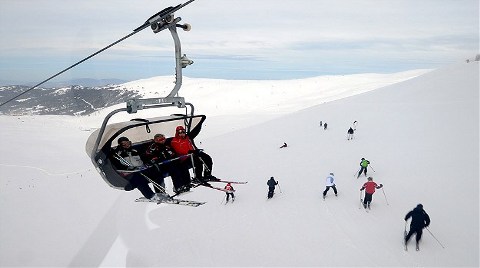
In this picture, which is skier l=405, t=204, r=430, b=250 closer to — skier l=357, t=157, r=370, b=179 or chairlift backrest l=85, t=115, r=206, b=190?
skier l=357, t=157, r=370, b=179

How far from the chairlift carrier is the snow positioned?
415 cm

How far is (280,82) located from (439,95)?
61795 mm

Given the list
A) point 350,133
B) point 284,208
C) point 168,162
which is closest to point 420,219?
point 284,208

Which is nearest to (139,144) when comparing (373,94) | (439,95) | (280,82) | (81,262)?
(81,262)

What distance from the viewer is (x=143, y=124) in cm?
644

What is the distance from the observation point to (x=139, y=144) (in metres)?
8.12

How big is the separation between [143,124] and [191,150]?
1597 millimetres

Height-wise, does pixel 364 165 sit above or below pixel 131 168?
below

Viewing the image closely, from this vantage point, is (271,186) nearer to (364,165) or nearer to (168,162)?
(364,165)

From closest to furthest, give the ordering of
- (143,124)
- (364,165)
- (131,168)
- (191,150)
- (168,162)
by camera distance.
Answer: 1. (143,124)
2. (131,168)
3. (168,162)
4. (191,150)
5. (364,165)

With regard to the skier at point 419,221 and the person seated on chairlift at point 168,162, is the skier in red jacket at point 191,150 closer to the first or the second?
the person seated on chairlift at point 168,162

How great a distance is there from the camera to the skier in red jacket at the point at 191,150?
25.3ft

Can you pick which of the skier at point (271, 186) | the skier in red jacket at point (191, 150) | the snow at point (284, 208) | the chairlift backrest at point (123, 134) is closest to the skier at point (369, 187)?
the snow at point (284, 208)

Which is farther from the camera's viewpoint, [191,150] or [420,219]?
[420,219]
